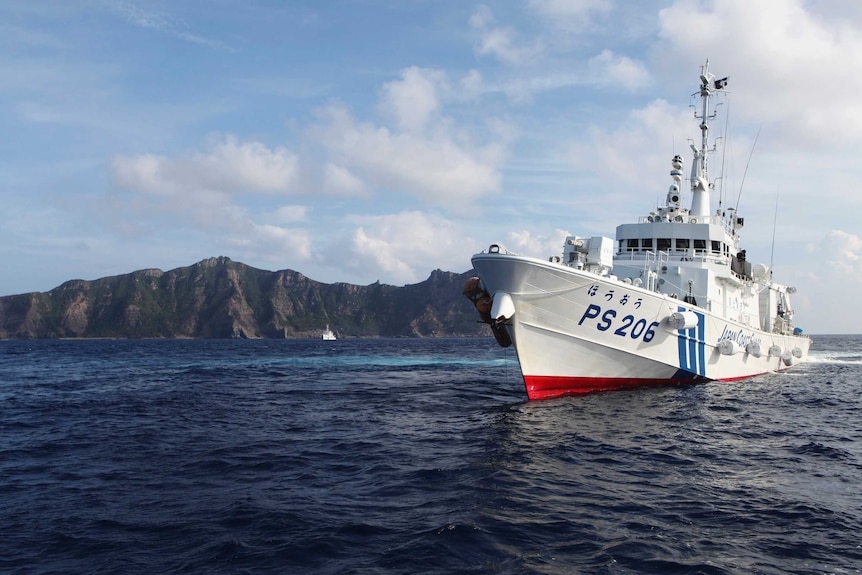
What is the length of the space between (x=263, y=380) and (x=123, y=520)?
75.7 ft

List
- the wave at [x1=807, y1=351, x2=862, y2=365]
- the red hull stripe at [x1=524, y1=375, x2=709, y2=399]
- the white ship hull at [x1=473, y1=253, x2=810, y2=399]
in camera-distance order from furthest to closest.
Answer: the wave at [x1=807, y1=351, x2=862, y2=365], the red hull stripe at [x1=524, y1=375, x2=709, y2=399], the white ship hull at [x1=473, y1=253, x2=810, y2=399]

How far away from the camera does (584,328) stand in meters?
20.1

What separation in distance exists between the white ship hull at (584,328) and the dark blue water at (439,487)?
1.18 meters

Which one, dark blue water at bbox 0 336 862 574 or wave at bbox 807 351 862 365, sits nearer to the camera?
dark blue water at bbox 0 336 862 574

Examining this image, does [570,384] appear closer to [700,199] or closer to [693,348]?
[693,348]

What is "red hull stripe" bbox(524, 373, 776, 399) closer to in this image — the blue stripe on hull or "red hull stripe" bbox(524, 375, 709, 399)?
"red hull stripe" bbox(524, 375, 709, 399)

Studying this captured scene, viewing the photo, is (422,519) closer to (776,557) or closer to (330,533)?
(330,533)

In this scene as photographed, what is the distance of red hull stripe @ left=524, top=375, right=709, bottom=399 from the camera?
20.4 meters

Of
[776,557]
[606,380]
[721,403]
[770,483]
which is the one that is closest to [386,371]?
[606,380]

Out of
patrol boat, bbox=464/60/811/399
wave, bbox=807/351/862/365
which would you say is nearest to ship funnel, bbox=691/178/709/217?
patrol boat, bbox=464/60/811/399

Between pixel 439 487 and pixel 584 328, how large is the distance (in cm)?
1101

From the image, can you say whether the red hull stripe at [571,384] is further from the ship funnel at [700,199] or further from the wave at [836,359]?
the wave at [836,359]

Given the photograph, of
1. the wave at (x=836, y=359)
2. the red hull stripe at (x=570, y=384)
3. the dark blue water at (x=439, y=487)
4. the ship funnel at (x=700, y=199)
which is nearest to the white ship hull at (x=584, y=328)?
→ the red hull stripe at (x=570, y=384)

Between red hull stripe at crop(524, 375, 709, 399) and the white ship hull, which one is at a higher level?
the white ship hull
